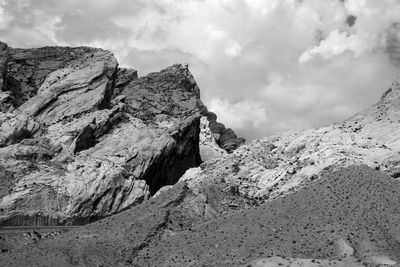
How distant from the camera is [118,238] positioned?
80500 millimetres

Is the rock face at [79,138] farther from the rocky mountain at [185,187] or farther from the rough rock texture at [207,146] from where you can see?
the rough rock texture at [207,146]

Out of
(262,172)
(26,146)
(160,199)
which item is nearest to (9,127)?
(26,146)

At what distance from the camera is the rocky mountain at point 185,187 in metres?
74.6

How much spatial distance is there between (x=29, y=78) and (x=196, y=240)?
6969 cm

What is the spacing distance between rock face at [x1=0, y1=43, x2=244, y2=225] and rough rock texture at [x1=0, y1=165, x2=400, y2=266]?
48.1ft

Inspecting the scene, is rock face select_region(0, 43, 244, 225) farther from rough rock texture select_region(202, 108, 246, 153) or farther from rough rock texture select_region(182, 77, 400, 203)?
rough rock texture select_region(202, 108, 246, 153)

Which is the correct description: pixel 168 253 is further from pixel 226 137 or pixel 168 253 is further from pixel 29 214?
pixel 226 137

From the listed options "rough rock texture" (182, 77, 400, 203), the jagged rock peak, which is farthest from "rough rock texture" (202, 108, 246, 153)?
the jagged rock peak

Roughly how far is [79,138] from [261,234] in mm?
48462

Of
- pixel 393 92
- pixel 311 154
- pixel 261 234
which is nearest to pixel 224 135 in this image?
pixel 393 92

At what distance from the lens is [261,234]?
76.9m

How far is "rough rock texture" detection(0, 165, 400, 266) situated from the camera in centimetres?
7238

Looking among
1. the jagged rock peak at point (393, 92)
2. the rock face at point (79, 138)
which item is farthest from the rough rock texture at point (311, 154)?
the rock face at point (79, 138)

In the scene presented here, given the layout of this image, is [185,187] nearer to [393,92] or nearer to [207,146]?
[393,92]
